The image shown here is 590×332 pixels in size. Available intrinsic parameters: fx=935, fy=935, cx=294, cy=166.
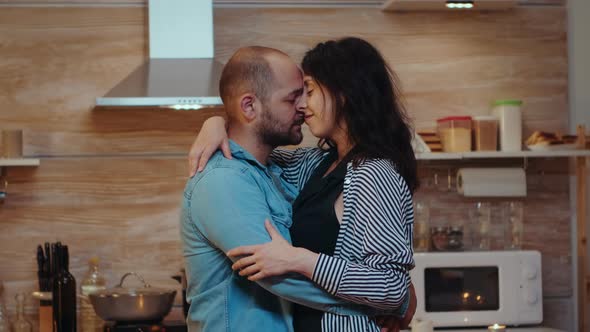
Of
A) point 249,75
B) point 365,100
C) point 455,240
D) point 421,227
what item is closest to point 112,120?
point 421,227

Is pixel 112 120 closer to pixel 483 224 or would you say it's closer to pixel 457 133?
pixel 457 133

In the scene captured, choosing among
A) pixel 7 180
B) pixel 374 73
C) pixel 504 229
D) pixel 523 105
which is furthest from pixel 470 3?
Answer: pixel 7 180

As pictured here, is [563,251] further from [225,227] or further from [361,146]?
[225,227]

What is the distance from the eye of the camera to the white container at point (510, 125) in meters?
3.77

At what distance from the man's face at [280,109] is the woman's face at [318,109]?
2 centimetres

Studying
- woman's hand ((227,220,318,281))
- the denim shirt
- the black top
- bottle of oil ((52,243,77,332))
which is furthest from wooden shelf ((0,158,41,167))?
woman's hand ((227,220,318,281))

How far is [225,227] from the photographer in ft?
6.16

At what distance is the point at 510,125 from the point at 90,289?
1.79 meters

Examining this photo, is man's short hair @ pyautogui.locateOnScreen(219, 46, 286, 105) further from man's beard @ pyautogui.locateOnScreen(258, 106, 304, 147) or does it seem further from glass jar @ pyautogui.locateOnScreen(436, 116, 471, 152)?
glass jar @ pyautogui.locateOnScreen(436, 116, 471, 152)

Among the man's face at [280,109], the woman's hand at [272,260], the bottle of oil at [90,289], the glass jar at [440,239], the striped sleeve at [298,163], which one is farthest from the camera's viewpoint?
the glass jar at [440,239]

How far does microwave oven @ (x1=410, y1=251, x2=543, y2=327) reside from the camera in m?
3.55

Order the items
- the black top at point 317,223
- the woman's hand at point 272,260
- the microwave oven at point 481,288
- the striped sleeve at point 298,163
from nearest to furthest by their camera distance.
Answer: the woman's hand at point 272,260
the black top at point 317,223
the striped sleeve at point 298,163
the microwave oven at point 481,288

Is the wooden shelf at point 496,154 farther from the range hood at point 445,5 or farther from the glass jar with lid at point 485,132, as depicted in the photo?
the range hood at point 445,5

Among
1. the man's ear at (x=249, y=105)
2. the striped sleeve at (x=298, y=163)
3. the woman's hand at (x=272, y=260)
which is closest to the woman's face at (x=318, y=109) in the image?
the man's ear at (x=249, y=105)
